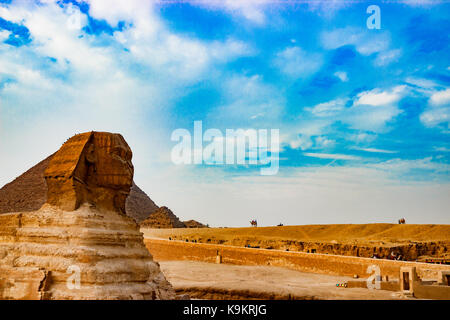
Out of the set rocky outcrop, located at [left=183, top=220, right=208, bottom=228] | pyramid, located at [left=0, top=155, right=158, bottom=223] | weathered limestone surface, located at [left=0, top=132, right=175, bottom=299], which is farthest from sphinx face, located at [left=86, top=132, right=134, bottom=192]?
rocky outcrop, located at [left=183, top=220, right=208, bottom=228]

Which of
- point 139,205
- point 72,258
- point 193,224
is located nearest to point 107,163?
point 72,258

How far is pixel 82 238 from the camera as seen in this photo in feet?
24.8

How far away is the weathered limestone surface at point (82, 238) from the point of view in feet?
23.7

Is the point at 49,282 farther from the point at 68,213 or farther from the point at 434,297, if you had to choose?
the point at 434,297

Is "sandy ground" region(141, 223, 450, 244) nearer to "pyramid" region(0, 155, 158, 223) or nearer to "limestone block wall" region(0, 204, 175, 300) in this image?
"pyramid" region(0, 155, 158, 223)

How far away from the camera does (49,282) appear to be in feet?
23.7

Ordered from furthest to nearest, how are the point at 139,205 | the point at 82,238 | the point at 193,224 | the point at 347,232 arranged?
the point at 193,224 < the point at 139,205 < the point at 347,232 < the point at 82,238

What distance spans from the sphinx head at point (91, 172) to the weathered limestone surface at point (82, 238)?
19 mm

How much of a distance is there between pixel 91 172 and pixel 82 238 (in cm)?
170

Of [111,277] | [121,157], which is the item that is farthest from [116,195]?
[111,277]

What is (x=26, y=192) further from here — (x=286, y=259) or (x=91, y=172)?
(x=91, y=172)

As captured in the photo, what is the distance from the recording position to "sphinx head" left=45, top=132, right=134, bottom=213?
8258 mm
